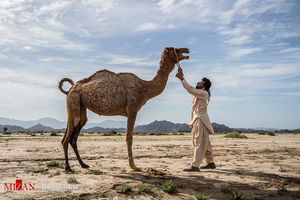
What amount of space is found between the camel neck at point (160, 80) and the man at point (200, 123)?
384 mm

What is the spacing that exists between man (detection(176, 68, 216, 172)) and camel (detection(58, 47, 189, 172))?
615mm

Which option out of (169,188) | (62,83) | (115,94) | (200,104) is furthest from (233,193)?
(62,83)

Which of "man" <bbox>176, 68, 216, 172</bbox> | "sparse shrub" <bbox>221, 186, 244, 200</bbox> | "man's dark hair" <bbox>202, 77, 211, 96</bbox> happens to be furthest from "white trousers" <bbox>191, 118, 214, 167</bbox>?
"sparse shrub" <bbox>221, 186, 244, 200</bbox>

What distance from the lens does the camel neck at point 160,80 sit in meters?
7.90

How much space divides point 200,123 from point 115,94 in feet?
9.18

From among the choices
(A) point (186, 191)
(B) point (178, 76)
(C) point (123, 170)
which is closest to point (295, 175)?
(A) point (186, 191)

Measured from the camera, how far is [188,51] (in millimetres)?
8133

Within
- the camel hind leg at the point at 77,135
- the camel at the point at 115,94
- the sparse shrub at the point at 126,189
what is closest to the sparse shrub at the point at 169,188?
the sparse shrub at the point at 126,189

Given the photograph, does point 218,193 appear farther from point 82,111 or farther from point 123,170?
point 82,111

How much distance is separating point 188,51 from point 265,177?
4459mm

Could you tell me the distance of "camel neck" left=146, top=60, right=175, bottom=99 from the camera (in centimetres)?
790

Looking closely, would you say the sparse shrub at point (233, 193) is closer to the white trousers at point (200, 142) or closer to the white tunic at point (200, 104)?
the white trousers at point (200, 142)

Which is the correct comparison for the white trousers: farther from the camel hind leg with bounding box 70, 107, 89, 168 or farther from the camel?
the camel hind leg with bounding box 70, 107, 89, 168

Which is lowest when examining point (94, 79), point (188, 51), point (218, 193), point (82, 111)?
Answer: point (218, 193)
